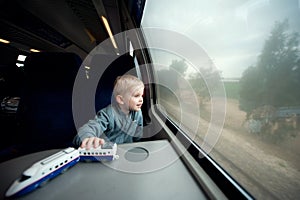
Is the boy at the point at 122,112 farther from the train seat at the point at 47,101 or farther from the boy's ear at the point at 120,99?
the train seat at the point at 47,101

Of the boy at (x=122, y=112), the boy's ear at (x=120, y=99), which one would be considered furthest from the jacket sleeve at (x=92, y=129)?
the boy's ear at (x=120, y=99)

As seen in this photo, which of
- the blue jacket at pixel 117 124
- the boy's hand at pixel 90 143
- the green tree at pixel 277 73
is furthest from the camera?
the blue jacket at pixel 117 124

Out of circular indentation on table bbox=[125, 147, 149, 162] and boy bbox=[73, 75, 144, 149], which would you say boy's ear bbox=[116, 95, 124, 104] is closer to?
boy bbox=[73, 75, 144, 149]

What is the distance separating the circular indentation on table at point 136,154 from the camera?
0.57 metres

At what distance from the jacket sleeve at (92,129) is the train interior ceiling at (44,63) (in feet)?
1.01

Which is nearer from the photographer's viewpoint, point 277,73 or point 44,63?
point 277,73

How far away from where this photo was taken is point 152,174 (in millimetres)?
470

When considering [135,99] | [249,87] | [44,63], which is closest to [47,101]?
[44,63]

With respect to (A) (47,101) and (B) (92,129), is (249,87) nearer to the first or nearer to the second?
(B) (92,129)

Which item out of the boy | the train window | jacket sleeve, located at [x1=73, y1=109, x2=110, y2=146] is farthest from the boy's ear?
the train window

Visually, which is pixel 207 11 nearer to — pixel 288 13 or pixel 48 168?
pixel 288 13

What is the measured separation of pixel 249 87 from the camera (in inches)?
17.9

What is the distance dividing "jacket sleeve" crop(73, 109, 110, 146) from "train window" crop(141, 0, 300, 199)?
1.88 feet

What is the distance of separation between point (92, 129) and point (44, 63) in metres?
0.70
